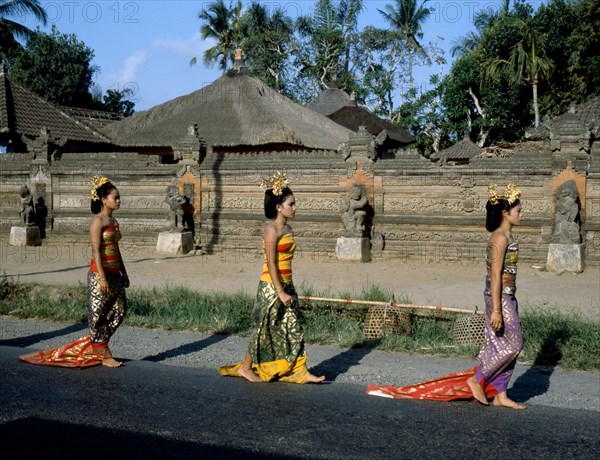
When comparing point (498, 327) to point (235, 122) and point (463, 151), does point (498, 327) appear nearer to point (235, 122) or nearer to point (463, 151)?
point (235, 122)

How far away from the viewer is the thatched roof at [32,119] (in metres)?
25.7

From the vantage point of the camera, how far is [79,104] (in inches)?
1705

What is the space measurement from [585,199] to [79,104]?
35.1 meters

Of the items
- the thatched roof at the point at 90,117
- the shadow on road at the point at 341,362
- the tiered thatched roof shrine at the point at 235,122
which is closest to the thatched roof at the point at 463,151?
the tiered thatched roof shrine at the point at 235,122

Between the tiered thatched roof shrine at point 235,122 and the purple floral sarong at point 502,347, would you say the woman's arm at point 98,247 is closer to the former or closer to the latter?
the purple floral sarong at point 502,347

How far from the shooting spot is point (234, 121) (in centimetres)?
2272

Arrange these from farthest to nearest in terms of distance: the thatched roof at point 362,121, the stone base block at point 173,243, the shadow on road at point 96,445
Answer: the thatched roof at point 362,121 → the stone base block at point 173,243 → the shadow on road at point 96,445

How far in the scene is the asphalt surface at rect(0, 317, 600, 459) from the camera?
4652mm

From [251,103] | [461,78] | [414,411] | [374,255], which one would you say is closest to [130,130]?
[251,103]

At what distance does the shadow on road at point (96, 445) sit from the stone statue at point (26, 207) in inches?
594

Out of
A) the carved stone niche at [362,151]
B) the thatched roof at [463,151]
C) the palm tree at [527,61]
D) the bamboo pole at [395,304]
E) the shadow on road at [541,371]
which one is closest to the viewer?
the shadow on road at [541,371]

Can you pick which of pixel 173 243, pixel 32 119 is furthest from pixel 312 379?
pixel 32 119

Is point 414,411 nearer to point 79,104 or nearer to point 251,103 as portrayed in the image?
point 251,103

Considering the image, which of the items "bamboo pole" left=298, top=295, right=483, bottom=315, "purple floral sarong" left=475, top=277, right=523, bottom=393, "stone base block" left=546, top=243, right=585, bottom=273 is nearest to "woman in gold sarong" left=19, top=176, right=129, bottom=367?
"bamboo pole" left=298, top=295, right=483, bottom=315
